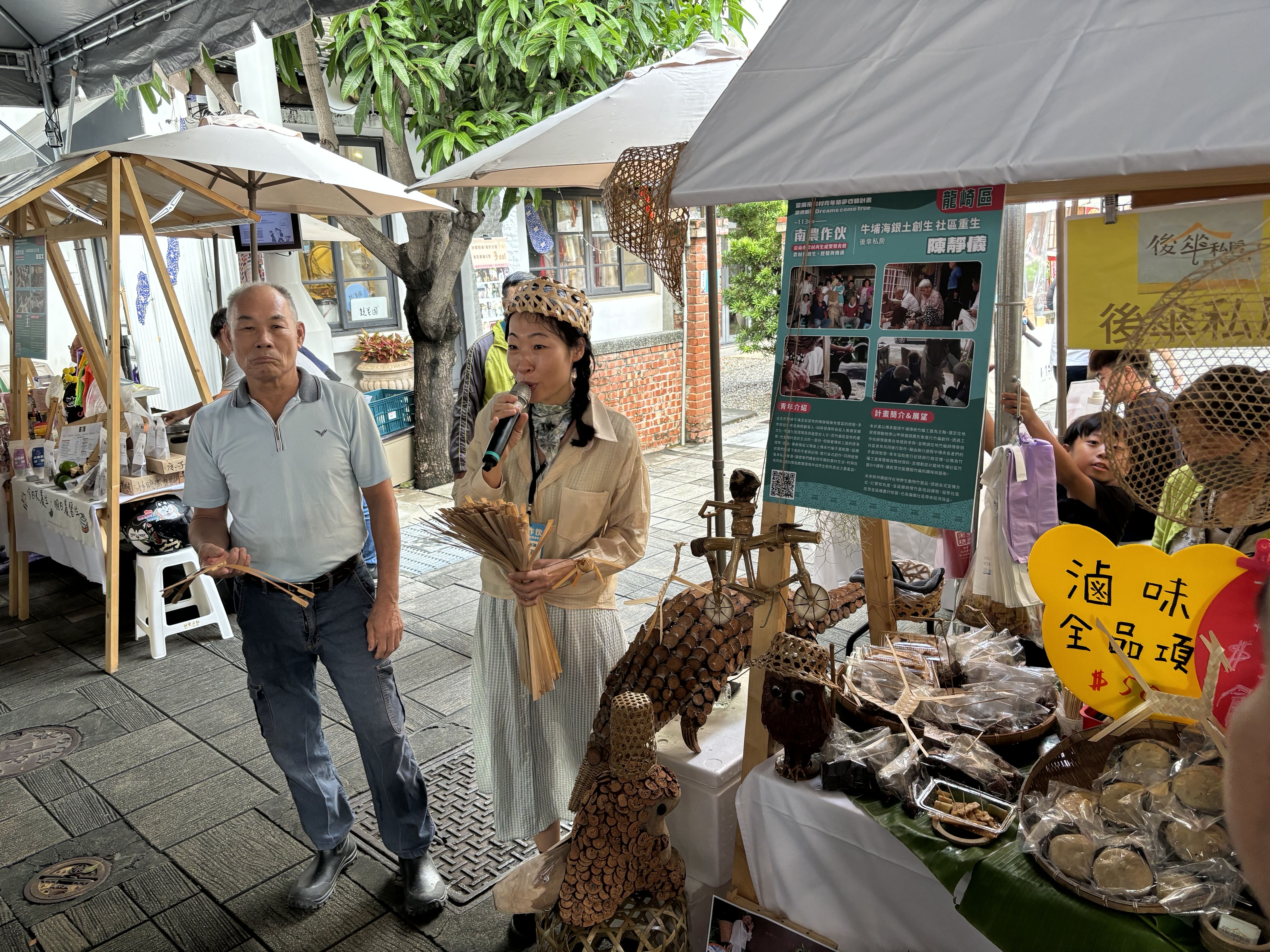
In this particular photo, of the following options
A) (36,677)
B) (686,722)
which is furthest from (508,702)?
(36,677)

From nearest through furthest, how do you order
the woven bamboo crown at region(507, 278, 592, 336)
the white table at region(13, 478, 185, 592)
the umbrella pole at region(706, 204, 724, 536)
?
the woven bamboo crown at region(507, 278, 592, 336) < the umbrella pole at region(706, 204, 724, 536) < the white table at region(13, 478, 185, 592)

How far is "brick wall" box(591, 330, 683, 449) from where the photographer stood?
9.37 meters

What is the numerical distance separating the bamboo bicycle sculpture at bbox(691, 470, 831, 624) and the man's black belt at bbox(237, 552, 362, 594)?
1221 mm

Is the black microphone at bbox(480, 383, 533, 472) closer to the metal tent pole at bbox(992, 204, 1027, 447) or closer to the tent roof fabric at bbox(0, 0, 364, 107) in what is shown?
the metal tent pole at bbox(992, 204, 1027, 447)

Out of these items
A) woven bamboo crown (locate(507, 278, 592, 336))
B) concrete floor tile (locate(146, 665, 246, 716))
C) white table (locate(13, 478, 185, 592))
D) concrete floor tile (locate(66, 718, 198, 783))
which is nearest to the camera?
woven bamboo crown (locate(507, 278, 592, 336))

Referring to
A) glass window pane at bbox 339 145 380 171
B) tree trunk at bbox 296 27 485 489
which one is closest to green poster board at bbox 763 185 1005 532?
tree trunk at bbox 296 27 485 489

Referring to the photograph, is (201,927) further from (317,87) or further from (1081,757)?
(317,87)

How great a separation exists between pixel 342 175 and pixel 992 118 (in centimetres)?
387

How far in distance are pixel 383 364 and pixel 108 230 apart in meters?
3.54

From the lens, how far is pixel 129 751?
3.99m

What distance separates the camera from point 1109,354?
336cm

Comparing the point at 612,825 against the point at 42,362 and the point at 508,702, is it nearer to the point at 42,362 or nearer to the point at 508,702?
the point at 508,702

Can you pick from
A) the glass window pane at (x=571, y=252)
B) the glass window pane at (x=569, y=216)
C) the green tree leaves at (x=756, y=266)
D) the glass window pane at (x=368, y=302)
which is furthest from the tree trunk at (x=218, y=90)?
the green tree leaves at (x=756, y=266)

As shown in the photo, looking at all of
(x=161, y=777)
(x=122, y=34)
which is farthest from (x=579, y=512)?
(x=122, y=34)
